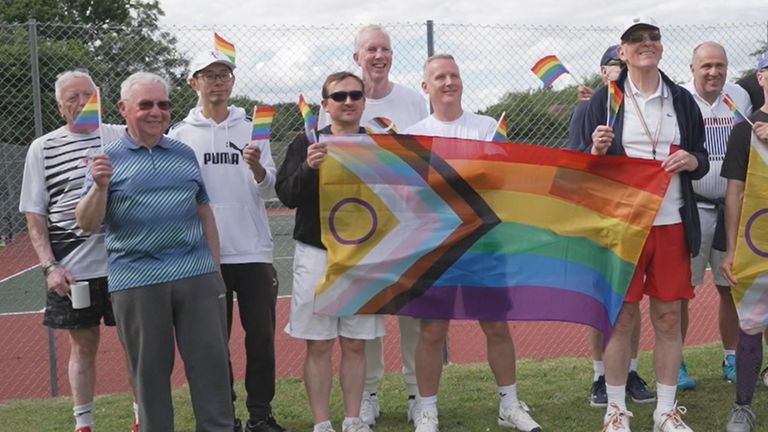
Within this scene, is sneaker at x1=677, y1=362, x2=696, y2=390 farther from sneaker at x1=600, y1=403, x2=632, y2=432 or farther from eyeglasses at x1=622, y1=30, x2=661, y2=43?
eyeglasses at x1=622, y1=30, x2=661, y2=43

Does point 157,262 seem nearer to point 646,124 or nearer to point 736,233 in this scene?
point 646,124

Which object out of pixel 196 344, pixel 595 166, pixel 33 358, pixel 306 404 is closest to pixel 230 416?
pixel 196 344

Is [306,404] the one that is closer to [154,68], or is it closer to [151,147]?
[151,147]

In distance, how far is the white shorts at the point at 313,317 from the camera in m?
5.02

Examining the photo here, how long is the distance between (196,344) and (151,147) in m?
1.01

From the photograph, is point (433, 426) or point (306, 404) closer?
point (433, 426)

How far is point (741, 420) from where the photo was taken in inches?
199

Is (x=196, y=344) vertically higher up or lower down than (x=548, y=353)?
higher up

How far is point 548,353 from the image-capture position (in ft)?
29.6

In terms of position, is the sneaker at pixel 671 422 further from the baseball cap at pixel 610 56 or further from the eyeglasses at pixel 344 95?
the eyeglasses at pixel 344 95

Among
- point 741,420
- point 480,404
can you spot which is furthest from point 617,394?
point 480,404

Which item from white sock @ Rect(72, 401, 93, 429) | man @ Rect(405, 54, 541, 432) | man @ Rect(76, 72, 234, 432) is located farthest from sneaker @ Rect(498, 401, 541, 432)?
white sock @ Rect(72, 401, 93, 429)

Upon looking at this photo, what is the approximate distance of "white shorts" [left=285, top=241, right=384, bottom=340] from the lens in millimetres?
5020

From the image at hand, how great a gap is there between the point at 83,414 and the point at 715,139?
14.3ft
